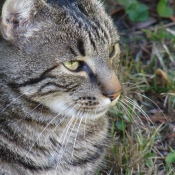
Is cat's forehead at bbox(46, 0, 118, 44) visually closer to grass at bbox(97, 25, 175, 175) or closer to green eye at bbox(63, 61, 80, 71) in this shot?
green eye at bbox(63, 61, 80, 71)

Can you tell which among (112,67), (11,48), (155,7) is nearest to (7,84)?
(11,48)

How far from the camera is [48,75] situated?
2.32m

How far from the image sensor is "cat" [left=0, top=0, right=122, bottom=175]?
7.62 feet

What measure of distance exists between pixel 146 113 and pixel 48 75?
3.77 ft

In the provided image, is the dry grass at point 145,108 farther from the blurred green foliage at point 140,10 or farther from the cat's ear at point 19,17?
the cat's ear at point 19,17

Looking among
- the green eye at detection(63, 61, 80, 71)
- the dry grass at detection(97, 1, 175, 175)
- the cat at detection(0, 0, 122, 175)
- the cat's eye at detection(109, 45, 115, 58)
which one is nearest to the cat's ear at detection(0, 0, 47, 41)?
the cat at detection(0, 0, 122, 175)

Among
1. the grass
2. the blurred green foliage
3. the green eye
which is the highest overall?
the green eye

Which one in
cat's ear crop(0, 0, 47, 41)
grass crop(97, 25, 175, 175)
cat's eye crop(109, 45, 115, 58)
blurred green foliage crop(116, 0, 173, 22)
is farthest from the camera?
blurred green foliage crop(116, 0, 173, 22)

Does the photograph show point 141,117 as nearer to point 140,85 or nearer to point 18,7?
point 140,85

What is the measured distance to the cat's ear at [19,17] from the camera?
2283 mm

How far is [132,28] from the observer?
390cm

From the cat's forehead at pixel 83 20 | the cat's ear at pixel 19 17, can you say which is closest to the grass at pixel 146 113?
the cat's forehead at pixel 83 20

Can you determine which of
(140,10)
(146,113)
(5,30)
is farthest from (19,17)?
(140,10)

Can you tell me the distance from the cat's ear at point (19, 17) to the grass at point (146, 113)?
74 cm
